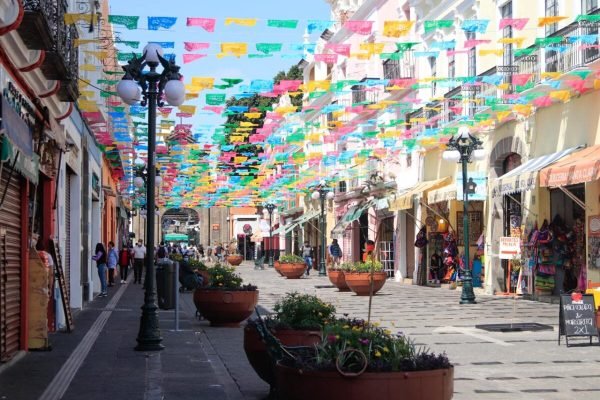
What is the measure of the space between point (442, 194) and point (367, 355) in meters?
24.0

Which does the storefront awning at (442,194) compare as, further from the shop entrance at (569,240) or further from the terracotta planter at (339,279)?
the shop entrance at (569,240)

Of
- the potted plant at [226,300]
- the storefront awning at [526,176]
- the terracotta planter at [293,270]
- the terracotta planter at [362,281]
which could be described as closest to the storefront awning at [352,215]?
the terracotta planter at [293,270]

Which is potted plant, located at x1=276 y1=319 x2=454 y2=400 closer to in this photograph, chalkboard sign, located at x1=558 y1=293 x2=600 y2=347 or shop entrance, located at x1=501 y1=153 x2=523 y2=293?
chalkboard sign, located at x1=558 y1=293 x2=600 y2=347

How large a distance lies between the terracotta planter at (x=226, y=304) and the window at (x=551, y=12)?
11.3 meters

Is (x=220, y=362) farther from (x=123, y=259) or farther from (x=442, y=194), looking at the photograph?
(x=123, y=259)

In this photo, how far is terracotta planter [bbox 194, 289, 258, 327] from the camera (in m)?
16.7

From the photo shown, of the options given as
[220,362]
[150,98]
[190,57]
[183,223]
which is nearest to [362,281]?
[190,57]

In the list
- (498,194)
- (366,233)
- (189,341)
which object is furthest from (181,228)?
(189,341)

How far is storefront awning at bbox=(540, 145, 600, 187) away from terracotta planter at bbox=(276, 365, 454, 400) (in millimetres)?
13133

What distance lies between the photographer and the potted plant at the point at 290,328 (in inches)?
354

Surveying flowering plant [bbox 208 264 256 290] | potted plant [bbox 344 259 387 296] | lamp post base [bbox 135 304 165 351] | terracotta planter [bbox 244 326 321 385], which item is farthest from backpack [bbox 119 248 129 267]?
terracotta planter [bbox 244 326 321 385]

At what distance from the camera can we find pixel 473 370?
37.7ft

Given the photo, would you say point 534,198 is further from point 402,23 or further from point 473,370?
point 473,370

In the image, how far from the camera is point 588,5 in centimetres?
2139
